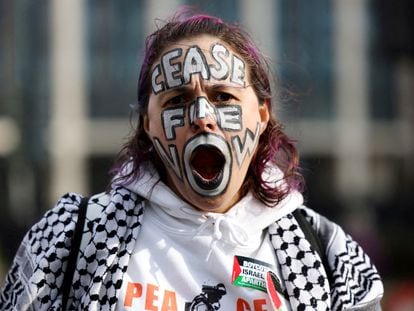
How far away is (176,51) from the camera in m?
3.16

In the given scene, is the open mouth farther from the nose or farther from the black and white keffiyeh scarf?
the black and white keffiyeh scarf

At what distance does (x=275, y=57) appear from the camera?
25234mm

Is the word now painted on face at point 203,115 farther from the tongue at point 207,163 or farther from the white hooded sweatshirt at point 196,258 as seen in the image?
the white hooded sweatshirt at point 196,258

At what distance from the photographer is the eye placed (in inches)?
123

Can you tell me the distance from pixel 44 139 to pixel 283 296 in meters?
24.0

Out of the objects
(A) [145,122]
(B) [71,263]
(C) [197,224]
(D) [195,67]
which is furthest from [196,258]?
(D) [195,67]

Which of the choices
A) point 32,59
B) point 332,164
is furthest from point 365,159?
point 32,59

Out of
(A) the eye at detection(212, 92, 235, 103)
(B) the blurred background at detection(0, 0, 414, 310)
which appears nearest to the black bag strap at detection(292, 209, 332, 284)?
(A) the eye at detection(212, 92, 235, 103)

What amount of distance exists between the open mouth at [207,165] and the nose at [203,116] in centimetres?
6

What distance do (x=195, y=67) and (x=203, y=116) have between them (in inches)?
7.5

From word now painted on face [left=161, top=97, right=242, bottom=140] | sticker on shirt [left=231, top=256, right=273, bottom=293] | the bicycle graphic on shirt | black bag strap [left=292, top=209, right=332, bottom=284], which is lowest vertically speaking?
the bicycle graphic on shirt

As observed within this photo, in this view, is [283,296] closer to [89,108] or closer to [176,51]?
[176,51]

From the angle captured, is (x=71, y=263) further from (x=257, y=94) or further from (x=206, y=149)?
(x=257, y=94)

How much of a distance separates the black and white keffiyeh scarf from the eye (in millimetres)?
428
